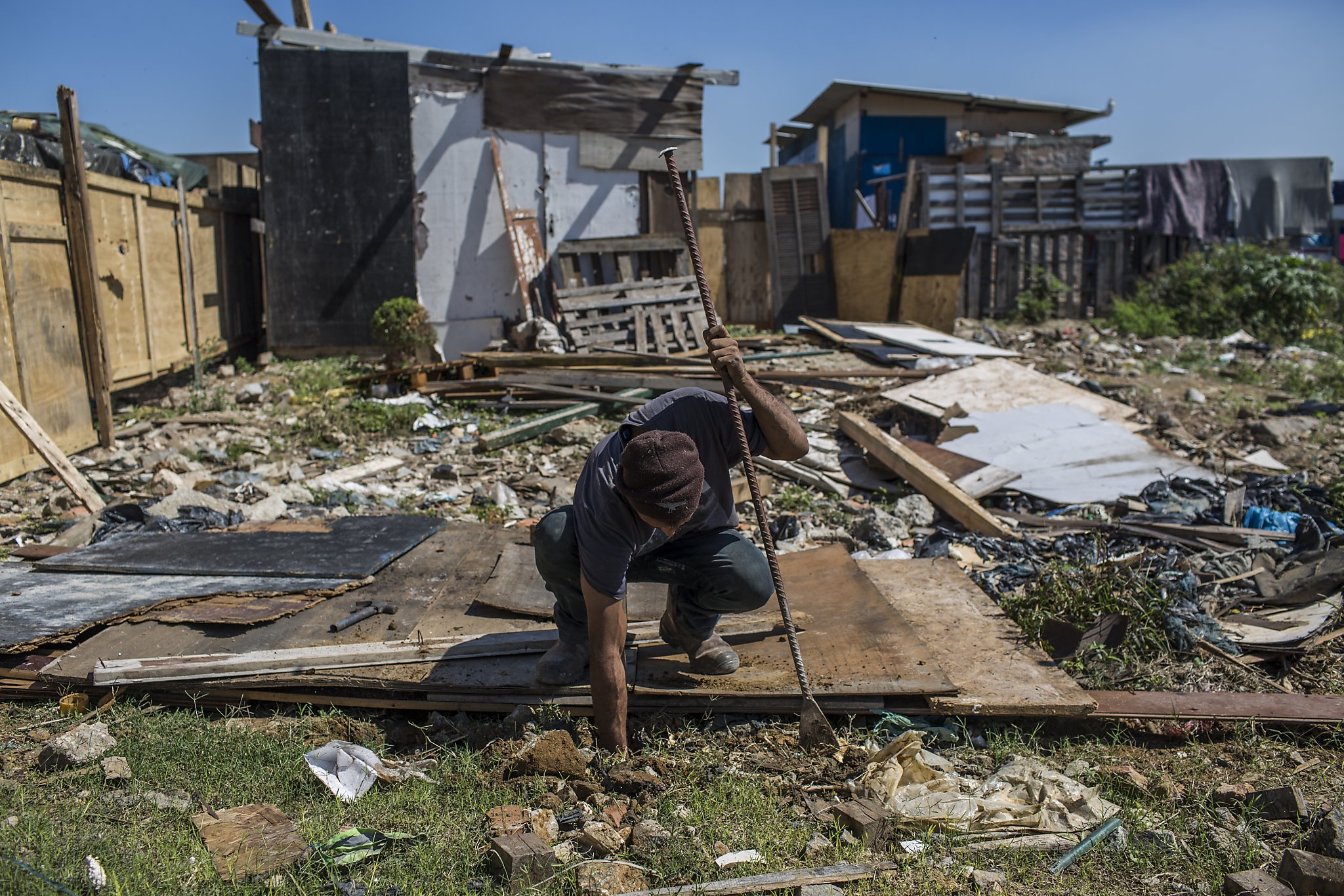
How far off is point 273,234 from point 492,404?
487 centimetres

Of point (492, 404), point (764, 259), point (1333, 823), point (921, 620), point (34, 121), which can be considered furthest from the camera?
point (764, 259)

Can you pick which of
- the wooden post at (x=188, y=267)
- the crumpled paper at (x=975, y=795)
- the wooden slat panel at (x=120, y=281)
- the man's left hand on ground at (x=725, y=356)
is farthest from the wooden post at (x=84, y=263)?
the crumpled paper at (x=975, y=795)

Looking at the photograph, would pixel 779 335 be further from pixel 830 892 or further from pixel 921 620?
pixel 830 892

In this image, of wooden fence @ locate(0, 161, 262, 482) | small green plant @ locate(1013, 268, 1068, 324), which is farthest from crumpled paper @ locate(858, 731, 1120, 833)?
Result: small green plant @ locate(1013, 268, 1068, 324)

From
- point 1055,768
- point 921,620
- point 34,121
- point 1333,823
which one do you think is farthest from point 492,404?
point 1333,823

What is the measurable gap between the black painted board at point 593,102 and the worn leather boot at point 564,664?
9.97 metres

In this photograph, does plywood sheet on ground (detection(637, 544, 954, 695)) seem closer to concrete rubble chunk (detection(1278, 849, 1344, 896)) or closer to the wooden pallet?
concrete rubble chunk (detection(1278, 849, 1344, 896))

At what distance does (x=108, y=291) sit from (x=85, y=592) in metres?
4.90

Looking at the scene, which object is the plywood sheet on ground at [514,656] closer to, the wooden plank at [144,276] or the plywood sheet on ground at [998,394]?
the plywood sheet on ground at [998,394]

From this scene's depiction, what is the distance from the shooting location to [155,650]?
347cm

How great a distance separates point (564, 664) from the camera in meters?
3.29

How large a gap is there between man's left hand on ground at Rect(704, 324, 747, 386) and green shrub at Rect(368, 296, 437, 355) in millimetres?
7908

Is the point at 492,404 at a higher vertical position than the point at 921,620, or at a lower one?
higher

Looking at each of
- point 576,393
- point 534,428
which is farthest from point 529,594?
point 576,393
